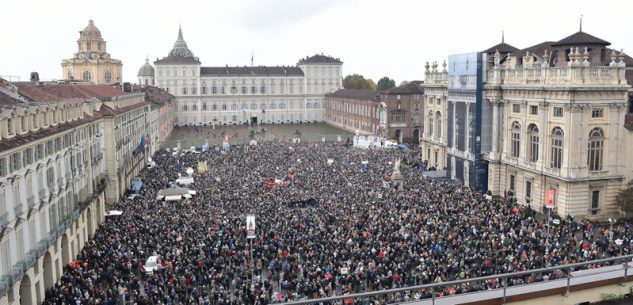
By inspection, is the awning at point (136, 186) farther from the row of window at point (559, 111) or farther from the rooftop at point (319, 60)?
the rooftop at point (319, 60)

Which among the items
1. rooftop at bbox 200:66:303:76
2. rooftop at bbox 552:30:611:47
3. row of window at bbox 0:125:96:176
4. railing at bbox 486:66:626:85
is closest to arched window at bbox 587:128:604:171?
railing at bbox 486:66:626:85

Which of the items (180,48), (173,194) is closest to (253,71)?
(180,48)

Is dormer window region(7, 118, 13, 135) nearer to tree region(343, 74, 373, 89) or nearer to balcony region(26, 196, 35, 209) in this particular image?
balcony region(26, 196, 35, 209)

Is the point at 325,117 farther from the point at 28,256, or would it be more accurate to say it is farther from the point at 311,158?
the point at 28,256

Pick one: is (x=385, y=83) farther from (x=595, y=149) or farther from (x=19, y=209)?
(x=19, y=209)

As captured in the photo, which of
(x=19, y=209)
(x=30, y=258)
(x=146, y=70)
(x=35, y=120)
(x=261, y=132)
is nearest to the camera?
(x=19, y=209)
